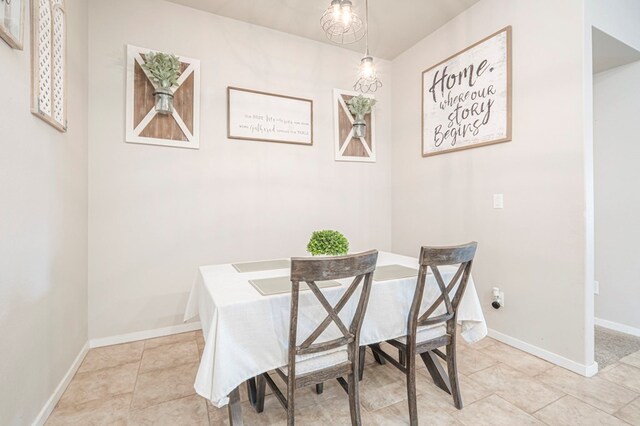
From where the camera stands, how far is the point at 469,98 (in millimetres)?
2857

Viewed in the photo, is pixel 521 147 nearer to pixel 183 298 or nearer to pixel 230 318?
pixel 230 318

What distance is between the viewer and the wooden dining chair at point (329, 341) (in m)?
1.26

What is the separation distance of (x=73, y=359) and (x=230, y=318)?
1643mm

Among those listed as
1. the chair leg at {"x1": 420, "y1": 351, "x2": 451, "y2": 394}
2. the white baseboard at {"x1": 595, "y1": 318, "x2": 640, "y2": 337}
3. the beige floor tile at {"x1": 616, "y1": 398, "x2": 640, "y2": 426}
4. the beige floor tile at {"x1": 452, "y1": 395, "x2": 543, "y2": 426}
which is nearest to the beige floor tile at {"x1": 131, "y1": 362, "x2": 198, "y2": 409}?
the chair leg at {"x1": 420, "y1": 351, "x2": 451, "y2": 394}

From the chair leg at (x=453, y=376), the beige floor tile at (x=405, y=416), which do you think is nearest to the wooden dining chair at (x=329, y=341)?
the beige floor tile at (x=405, y=416)

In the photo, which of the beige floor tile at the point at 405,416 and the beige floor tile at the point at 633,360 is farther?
the beige floor tile at the point at 633,360

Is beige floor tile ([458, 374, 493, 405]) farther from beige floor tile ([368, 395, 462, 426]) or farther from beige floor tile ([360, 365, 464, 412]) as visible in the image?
beige floor tile ([368, 395, 462, 426])

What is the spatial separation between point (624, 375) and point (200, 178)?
3.58m

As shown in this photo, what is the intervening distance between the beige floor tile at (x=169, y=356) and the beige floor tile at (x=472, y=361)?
6.47 ft

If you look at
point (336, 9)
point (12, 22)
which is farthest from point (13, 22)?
point (336, 9)

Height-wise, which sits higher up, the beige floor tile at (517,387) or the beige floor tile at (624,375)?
the beige floor tile at (624,375)

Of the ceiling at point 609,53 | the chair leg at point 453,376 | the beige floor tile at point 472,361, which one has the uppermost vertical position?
the ceiling at point 609,53

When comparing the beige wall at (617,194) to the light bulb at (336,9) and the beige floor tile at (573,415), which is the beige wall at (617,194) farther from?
the light bulb at (336,9)

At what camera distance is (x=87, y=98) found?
244 centimetres
